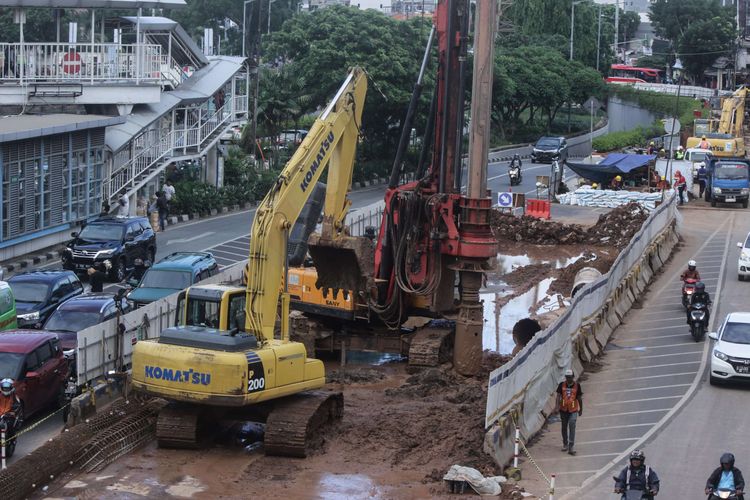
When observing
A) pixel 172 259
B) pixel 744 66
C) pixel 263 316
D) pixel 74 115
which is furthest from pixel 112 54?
pixel 744 66

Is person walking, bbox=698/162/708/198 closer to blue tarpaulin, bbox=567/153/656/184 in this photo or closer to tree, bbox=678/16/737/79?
blue tarpaulin, bbox=567/153/656/184

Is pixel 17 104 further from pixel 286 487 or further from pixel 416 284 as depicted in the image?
pixel 286 487

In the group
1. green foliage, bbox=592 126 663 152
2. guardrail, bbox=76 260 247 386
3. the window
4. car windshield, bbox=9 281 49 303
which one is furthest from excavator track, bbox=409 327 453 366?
green foliage, bbox=592 126 663 152

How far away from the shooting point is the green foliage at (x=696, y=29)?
11506cm

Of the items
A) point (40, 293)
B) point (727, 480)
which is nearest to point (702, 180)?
point (40, 293)

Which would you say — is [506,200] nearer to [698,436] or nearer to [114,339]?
[698,436]

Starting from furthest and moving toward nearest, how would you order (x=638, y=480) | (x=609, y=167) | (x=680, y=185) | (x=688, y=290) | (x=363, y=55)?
(x=363, y=55) → (x=609, y=167) → (x=680, y=185) → (x=688, y=290) → (x=638, y=480)

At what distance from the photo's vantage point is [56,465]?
1847 centimetres

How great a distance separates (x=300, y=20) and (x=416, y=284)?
4012 cm

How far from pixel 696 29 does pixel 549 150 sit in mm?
46566

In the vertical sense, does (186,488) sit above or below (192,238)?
below

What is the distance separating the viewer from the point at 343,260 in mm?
26172

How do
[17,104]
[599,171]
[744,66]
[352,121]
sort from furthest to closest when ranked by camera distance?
[744,66]
[599,171]
[17,104]
[352,121]

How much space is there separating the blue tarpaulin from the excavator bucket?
107 ft
